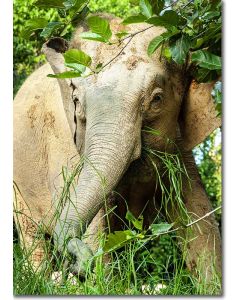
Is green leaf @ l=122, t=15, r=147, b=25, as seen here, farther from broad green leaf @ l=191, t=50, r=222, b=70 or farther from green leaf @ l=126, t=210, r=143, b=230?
green leaf @ l=126, t=210, r=143, b=230

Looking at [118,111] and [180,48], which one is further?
[118,111]

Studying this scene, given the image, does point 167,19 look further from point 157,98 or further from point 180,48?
point 157,98

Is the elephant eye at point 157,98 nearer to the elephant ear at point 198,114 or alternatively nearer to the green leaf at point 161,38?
the elephant ear at point 198,114

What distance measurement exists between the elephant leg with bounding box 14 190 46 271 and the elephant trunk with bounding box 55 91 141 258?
0.08m

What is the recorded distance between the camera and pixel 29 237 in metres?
3.56

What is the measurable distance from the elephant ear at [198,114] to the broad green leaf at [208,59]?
49 cm

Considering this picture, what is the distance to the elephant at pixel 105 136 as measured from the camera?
2.91 m

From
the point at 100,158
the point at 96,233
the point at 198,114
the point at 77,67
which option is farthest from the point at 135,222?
the point at 198,114

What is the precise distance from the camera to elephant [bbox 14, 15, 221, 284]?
2.91 meters

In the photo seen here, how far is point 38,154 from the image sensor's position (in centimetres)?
390

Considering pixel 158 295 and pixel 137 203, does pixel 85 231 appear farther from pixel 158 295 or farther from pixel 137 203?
pixel 137 203

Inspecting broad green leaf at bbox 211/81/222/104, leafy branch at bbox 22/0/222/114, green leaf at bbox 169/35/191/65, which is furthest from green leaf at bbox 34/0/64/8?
broad green leaf at bbox 211/81/222/104

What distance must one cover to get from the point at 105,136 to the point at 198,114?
21.4 inches
